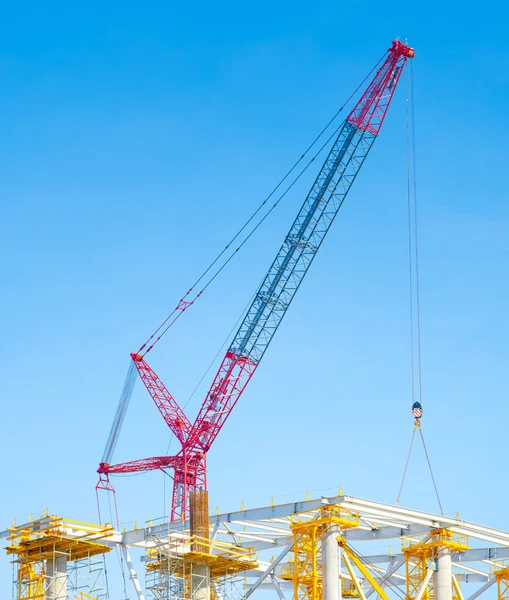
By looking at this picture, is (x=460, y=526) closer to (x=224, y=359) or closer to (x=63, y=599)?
(x=63, y=599)

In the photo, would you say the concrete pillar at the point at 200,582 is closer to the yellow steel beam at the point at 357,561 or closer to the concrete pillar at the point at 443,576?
the yellow steel beam at the point at 357,561

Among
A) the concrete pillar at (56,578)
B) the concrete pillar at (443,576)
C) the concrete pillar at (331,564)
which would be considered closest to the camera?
the concrete pillar at (331,564)

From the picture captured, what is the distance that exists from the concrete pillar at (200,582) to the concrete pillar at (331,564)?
890cm

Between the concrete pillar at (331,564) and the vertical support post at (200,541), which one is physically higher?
the vertical support post at (200,541)

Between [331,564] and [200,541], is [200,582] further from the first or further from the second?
[331,564]

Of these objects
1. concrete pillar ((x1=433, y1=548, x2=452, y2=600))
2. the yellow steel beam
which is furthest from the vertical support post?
concrete pillar ((x1=433, y1=548, x2=452, y2=600))

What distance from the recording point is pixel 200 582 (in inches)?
2874

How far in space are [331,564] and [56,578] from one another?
1669 centimetres

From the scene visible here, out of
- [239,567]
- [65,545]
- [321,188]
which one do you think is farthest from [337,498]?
[321,188]

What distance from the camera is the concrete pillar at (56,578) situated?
72688 mm

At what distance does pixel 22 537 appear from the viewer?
7362 centimetres

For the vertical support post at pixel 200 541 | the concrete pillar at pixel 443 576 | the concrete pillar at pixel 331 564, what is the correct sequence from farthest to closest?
the vertical support post at pixel 200 541 → the concrete pillar at pixel 443 576 → the concrete pillar at pixel 331 564

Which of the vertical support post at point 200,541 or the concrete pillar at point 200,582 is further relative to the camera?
the vertical support post at point 200,541

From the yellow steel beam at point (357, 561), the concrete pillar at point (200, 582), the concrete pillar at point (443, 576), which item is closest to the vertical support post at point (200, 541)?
the concrete pillar at point (200, 582)
